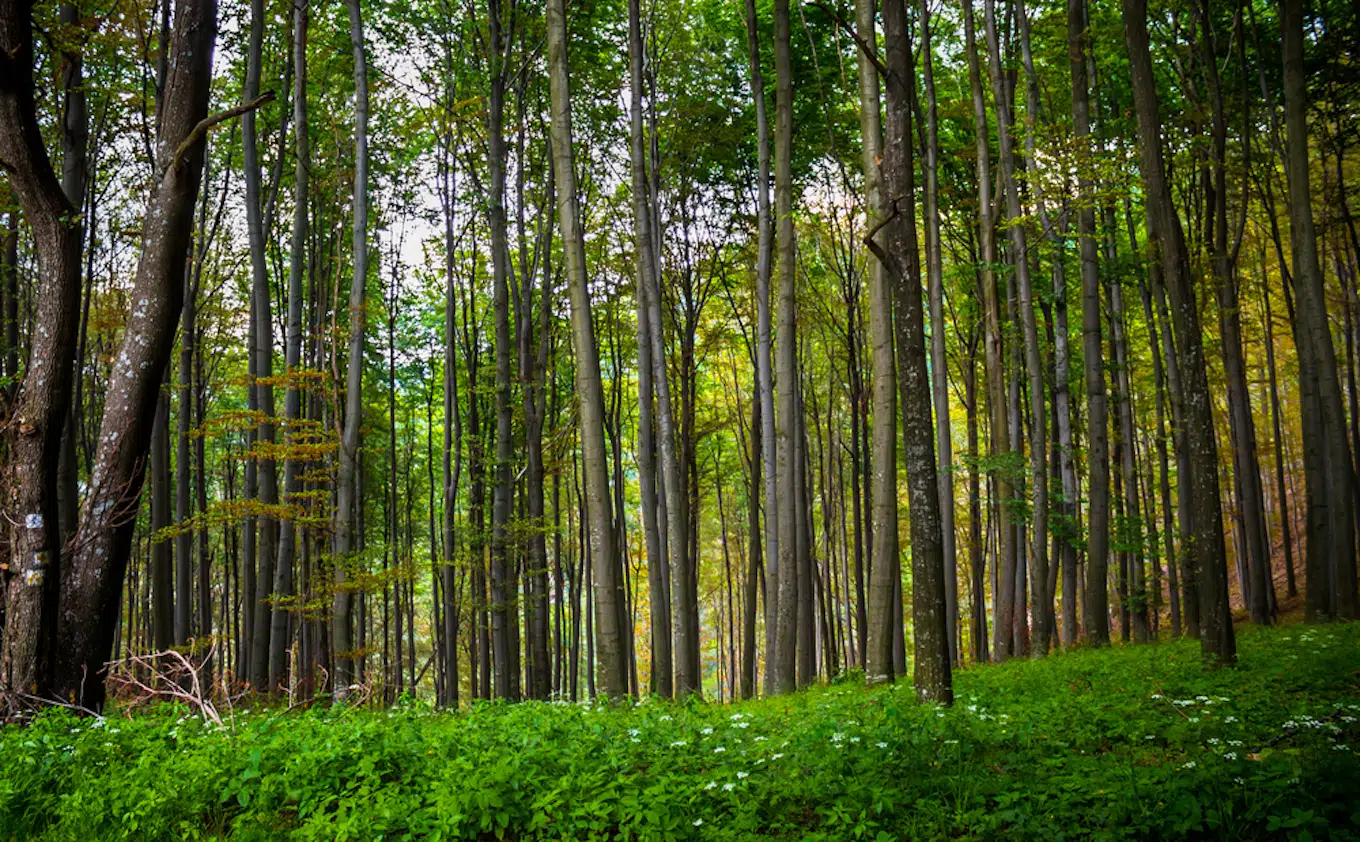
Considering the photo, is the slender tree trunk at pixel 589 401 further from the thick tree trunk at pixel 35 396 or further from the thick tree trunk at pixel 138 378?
the thick tree trunk at pixel 35 396

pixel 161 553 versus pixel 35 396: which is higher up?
pixel 35 396

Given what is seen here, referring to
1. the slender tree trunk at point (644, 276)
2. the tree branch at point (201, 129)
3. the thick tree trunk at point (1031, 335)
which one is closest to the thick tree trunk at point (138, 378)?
the tree branch at point (201, 129)

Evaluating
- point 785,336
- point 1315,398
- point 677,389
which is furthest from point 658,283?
point 1315,398

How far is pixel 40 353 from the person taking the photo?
6.64 metres

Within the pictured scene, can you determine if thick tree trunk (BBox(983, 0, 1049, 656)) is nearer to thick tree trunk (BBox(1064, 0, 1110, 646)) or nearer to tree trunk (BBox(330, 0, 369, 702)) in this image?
thick tree trunk (BBox(1064, 0, 1110, 646))

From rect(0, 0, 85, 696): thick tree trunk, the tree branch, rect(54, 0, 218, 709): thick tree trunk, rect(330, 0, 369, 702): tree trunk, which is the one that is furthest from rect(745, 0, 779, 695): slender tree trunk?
rect(0, 0, 85, 696): thick tree trunk

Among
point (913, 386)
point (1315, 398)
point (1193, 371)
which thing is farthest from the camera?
point (1315, 398)

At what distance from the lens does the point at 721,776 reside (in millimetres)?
4203

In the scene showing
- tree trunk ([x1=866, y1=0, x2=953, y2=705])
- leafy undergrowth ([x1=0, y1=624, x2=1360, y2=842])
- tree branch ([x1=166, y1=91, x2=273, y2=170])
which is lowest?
leafy undergrowth ([x1=0, y1=624, x2=1360, y2=842])

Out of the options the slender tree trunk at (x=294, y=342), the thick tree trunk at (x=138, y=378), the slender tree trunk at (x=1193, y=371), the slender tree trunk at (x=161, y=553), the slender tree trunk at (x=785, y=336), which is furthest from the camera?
the slender tree trunk at (x=161, y=553)

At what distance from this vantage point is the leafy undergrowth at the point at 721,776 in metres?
3.48

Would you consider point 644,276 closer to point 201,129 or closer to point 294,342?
point 294,342

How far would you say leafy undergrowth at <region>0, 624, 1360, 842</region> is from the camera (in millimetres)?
3482

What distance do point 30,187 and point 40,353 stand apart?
136 cm
